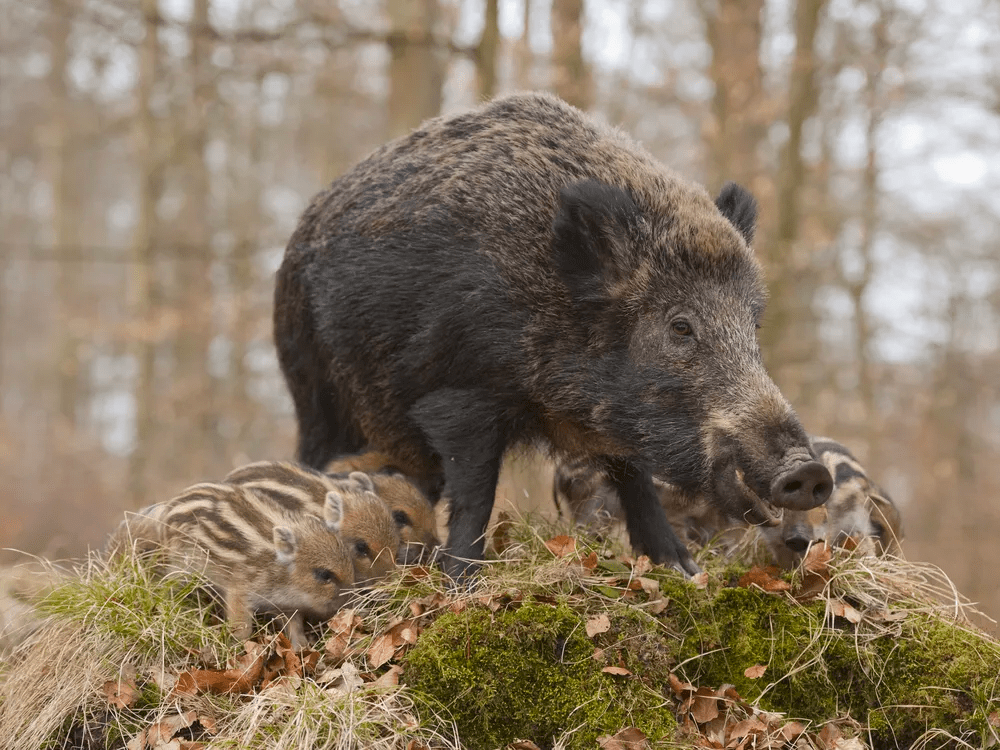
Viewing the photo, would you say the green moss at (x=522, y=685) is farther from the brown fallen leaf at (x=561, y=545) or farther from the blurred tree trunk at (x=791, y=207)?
the blurred tree trunk at (x=791, y=207)

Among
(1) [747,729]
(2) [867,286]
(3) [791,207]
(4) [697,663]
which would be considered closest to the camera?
(1) [747,729]

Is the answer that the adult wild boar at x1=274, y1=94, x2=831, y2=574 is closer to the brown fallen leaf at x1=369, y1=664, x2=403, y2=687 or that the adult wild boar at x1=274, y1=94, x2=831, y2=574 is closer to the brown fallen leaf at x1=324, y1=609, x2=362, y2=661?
the brown fallen leaf at x1=324, y1=609, x2=362, y2=661

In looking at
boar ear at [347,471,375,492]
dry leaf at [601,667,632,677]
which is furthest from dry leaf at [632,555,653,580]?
boar ear at [347,471,375,492]

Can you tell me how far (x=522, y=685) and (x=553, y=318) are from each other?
4.88 ft

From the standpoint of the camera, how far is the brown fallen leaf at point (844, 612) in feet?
11.8

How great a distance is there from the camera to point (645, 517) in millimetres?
4266

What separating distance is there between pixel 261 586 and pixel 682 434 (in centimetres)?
186

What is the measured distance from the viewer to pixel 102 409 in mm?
23172

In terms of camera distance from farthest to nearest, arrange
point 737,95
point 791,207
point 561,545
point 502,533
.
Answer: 1. point 791,207
2. point 737,95
3. point 502,533
4. point 561,545

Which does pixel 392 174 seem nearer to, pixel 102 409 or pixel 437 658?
pixel 437 658

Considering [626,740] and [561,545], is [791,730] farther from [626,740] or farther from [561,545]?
[561,545]

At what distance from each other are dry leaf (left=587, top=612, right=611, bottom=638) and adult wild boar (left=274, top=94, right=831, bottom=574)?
644 millimetres

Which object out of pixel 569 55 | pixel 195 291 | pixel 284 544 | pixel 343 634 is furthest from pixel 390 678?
pixel 195 291

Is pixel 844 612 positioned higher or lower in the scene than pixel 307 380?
lower
